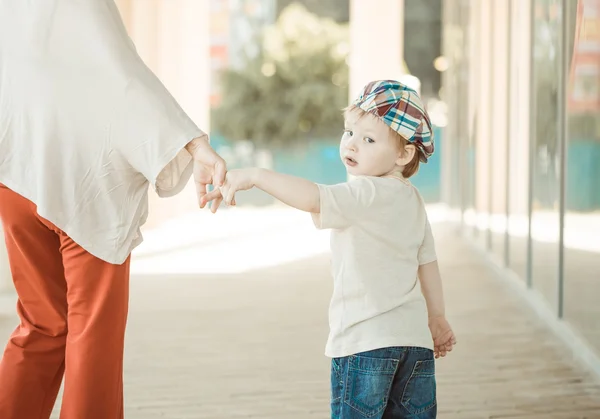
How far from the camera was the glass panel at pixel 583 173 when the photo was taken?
386 centimetres

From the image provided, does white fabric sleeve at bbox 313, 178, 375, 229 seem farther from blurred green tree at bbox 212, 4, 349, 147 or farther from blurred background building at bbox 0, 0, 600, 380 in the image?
blurred green tree at bbox 212, 4, 349, 147

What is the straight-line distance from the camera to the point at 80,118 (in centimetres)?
209

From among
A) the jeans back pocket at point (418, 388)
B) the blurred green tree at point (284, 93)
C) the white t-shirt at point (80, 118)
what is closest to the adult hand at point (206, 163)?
the white t-shirt at point (80, 118)

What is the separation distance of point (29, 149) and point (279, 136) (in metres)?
26.0

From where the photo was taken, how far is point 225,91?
28203 mm

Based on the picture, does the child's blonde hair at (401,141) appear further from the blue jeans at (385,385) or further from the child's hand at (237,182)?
the blue jeans at (385,385)

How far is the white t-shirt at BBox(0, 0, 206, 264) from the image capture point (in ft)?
6.81

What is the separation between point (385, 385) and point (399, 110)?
0.60 m

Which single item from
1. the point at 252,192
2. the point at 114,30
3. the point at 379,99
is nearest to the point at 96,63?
the point at 114,30

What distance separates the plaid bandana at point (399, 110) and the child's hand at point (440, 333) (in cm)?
41

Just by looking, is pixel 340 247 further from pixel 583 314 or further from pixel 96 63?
pixel 583 314

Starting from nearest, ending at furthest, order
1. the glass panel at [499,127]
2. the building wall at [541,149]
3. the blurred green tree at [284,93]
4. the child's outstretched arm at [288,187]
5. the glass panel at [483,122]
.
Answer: the child's outstretched arm at [288,187] < the building wall at [541,149] < the glass panel at [499,127] < the glass panel at [483,122] < the blurred green tree at [284,93]

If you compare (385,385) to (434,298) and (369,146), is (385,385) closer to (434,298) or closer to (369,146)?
(434,298)

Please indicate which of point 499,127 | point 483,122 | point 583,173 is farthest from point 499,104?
point 583,173
